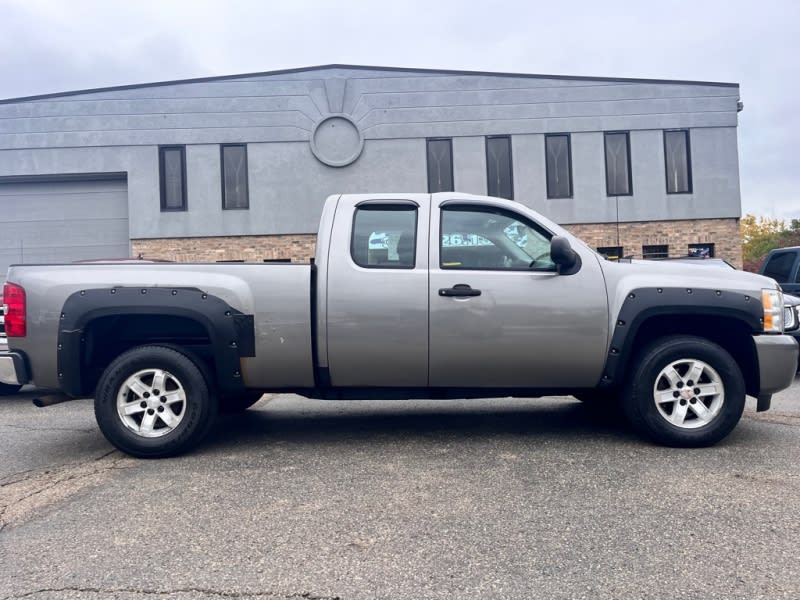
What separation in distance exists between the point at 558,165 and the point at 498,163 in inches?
68.9

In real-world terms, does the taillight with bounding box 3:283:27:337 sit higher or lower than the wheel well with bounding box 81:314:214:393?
higher

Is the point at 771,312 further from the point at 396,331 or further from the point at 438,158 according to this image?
the point at 438,158

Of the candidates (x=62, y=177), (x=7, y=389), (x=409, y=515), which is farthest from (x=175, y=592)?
(x=62, y=177)

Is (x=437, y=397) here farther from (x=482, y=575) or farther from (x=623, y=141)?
(x=623, y=141)

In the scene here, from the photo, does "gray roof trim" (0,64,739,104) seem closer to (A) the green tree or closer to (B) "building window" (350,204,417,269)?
(B) "building window" (350,204,417,269)

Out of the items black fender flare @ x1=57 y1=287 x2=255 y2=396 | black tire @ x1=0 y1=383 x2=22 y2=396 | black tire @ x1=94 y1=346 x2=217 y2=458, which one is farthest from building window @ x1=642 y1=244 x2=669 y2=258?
black tire @ x1=94 y1=346 x2=217 y2=458

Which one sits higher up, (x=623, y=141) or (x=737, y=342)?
(x=623, y=141)

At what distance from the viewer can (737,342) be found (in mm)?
4770

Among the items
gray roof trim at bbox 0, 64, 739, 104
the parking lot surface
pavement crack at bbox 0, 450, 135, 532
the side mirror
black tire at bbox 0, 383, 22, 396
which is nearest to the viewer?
the parking lot surface

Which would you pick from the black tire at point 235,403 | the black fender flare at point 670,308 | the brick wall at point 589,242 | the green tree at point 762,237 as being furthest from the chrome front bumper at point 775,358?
the green tree at point 762,237

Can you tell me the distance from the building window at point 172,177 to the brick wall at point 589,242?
3.54 feet

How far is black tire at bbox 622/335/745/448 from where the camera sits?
14.7 ft

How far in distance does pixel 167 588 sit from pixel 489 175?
647 inches

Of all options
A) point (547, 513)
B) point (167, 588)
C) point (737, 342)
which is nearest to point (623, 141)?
point (737, 342)
